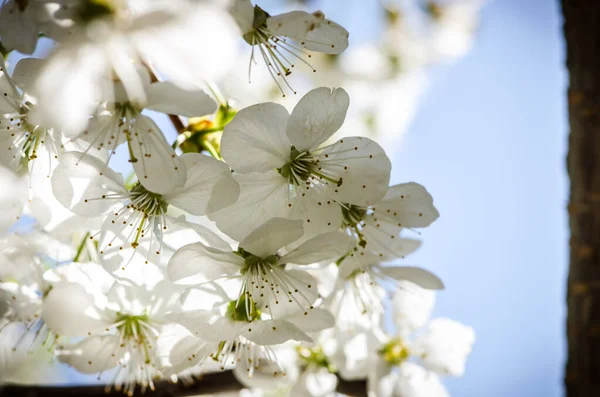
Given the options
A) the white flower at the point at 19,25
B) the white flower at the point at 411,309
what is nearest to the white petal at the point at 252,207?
the white flower at the point at 19,25

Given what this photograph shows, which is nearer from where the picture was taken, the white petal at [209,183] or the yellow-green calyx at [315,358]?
the white petal at [209,183]

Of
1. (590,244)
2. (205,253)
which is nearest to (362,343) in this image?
(205,253)

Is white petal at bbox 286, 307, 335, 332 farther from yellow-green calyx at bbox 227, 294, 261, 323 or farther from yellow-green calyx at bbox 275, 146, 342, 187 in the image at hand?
yellow-green calyx at bbox 275, 146, 342, 187

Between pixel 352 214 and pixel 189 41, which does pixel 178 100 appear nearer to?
pixel 189 41

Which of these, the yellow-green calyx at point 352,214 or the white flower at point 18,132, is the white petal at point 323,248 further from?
the white flower at point 18,132

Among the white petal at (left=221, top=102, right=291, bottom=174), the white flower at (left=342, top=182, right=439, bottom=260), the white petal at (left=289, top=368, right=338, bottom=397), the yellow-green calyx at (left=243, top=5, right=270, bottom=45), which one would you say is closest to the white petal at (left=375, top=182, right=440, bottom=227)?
the white flower at (left=342, top=182, right=439, bottom=260)

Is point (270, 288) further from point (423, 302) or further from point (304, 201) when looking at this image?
point (423, 302)
